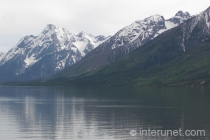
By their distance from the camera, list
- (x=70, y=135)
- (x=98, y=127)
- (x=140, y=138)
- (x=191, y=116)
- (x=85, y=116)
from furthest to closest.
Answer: (x=85, y=116), (x=191, y=116), (x=98, y=127), (x=70, y=135), (x=140, y=138)

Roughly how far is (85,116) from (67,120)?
1176cm

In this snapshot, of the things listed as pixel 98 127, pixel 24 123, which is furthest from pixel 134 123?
pixel 24 123

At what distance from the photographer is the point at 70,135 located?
94.8m

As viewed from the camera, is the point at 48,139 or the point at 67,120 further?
the point at 67,120

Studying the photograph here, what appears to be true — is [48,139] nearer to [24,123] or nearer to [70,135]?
[70,135]

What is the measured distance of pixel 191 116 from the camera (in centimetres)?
12638

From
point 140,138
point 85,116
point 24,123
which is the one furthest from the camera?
point 85,116

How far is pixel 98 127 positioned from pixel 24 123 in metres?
22.4

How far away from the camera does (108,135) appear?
93.9 meters

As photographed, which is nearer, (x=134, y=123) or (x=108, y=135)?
(x=108, y=135)

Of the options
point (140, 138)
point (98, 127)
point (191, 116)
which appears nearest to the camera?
point (140, 138)

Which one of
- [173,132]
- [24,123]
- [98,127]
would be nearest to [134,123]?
[98,127]

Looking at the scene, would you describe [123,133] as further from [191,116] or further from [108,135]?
[191,116]

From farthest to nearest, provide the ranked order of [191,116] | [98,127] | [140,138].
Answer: [191,116] < [98,127] < [140,138]
